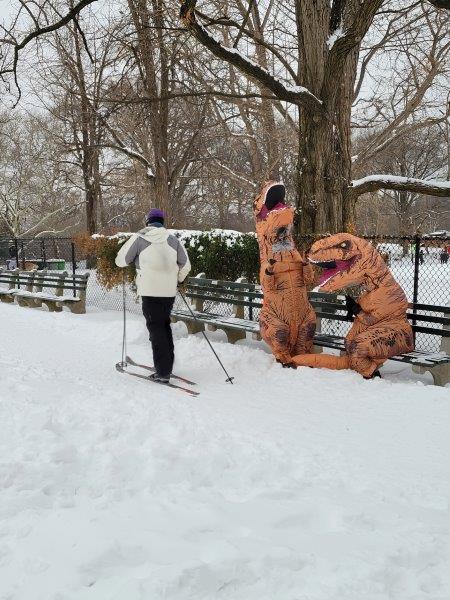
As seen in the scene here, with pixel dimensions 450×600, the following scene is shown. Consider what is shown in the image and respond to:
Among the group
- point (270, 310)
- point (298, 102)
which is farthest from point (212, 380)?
point (298, 102)

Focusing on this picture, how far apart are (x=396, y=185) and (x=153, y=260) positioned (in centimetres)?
504

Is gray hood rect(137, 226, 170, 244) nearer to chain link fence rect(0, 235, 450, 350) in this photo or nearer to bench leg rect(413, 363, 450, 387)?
chain link fence rect(0, 235, 450, 350)

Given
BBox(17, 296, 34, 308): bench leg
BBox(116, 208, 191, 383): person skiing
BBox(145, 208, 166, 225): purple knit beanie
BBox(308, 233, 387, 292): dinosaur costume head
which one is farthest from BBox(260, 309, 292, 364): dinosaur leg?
BBox(17, 296, 34, 308): bench leg

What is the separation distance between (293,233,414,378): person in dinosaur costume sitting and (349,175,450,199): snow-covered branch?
3.25 meters

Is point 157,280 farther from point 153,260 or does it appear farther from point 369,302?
point 369,302

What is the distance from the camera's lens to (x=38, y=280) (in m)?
13.1

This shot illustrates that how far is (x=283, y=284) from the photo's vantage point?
19.5 feet

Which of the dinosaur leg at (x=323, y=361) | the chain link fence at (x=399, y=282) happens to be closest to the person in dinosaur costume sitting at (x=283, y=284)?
the dinosaur leg at (x=323, y=361)

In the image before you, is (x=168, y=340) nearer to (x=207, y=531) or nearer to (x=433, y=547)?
(x=207, y=531)

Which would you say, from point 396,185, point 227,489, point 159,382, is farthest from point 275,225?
point 396,185

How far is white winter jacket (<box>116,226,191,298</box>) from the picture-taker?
570 cm

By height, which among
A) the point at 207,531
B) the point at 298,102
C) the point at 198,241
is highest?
the point at 298,102

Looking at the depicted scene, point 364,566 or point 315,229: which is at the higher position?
point 315,229

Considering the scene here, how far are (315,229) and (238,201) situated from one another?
23.2m
